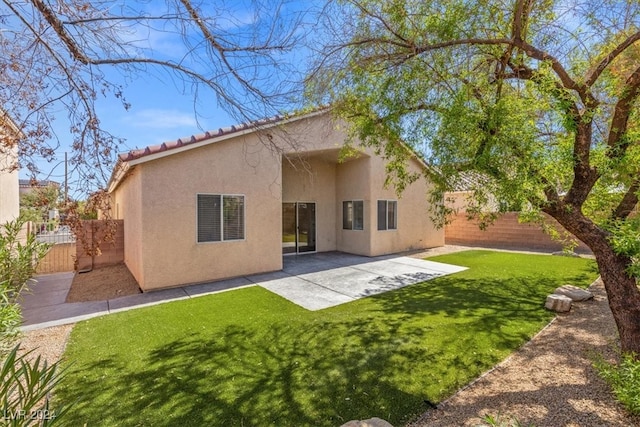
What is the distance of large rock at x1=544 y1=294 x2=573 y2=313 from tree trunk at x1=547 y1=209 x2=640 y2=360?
289 centimetres

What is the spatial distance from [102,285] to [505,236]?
20.5 meters

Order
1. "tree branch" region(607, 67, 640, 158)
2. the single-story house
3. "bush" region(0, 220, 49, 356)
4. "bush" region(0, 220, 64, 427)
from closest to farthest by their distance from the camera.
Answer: "bush" region(0, 220, 64, 427)
"bush" region(0, 220, 49, 356)
"tree branch" region(607, 67, 640, 158)
the single-story house

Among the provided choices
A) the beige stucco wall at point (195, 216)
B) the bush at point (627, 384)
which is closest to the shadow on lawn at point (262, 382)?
the bush at point (627, 384)

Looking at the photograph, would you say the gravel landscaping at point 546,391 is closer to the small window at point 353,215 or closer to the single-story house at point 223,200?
the single-story house at point 223,200

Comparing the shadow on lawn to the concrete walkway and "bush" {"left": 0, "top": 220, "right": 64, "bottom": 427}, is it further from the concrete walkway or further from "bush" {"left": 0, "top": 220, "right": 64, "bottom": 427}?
the concrete walkway

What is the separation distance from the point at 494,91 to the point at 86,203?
6.38m

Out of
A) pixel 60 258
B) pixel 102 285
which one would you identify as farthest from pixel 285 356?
pixel 60 258

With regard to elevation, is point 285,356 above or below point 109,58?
below

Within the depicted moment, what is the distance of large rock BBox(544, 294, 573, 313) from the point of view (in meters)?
7.24

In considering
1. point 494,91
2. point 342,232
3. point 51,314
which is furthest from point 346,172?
point 51,314

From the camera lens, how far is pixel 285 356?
17.6 feet

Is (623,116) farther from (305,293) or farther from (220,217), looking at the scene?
(220,217)

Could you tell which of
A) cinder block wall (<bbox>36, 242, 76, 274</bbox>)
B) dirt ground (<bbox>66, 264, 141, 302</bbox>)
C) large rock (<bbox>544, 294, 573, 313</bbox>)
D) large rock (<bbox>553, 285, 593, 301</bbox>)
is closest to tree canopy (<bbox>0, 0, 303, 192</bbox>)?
dirt ground (<bbox>66, 264, 141, 302</bbox>)

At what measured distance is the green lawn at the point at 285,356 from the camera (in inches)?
156
